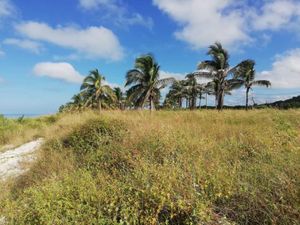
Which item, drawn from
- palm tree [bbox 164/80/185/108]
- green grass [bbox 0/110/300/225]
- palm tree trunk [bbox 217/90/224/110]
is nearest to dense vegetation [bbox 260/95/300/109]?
palm tree trunk [bbox 217/90/224/110]

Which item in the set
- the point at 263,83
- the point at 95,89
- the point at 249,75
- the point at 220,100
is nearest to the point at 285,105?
the point at 220,100

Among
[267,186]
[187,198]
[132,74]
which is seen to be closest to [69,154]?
[187,198]

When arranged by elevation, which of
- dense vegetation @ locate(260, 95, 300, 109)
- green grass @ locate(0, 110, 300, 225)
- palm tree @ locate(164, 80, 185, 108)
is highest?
palm tree @ locate(164, 80, 185, 108)

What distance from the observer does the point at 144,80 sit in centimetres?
3100

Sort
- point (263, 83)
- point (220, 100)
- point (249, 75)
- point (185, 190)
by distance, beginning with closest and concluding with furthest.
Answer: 1. point (185, 190)
2. point (220, 100)
3. point (263, 83)
4. point (249, 75)

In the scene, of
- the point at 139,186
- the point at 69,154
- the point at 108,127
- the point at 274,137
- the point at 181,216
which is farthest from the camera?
the point at 108,127

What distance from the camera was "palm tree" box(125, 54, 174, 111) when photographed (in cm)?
3069

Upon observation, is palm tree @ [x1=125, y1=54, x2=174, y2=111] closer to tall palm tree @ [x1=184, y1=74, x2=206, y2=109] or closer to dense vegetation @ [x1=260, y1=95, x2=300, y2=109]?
dense vegetation @ [x1=260, y1=95, x2=300, y2=109]

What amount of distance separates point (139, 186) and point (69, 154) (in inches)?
155

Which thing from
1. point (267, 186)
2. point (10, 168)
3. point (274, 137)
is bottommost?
point (10, 168)

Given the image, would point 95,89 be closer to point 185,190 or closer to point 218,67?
point 218,67

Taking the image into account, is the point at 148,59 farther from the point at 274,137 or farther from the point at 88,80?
the point at 274,137

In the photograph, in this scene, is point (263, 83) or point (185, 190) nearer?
point (185, 190)

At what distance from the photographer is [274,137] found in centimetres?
533
